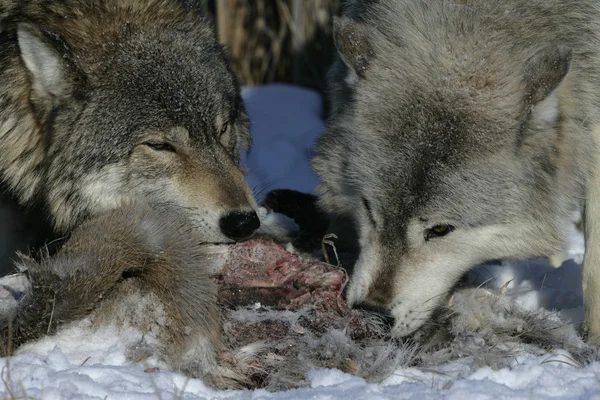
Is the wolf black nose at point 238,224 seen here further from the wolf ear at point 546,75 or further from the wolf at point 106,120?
→ the wolf ear at point 546,75

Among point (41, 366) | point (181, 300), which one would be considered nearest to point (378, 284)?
point (181, 300)

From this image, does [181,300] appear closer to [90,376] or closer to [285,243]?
[90,376]

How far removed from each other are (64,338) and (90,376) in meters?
0.27

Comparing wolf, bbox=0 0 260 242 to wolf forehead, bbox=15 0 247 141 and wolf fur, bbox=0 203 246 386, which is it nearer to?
wolf forehead, bbox=15 0 247 141

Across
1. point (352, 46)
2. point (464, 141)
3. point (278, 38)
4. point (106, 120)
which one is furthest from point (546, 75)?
point (278, 38)

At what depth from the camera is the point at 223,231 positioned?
3.66 meters

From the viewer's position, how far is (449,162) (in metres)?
3.47

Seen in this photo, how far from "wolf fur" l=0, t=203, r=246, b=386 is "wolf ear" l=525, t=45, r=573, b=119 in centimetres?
156

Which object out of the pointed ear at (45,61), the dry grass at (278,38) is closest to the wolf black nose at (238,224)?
the pointed ear at (45,61)

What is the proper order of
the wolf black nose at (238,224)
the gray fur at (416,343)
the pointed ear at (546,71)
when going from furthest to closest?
the wolf black nose at (238,224)
the pointed ear at (546,71)
the gray fur at (416,343)

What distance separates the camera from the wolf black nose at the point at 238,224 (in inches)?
143

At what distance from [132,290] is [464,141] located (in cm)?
151

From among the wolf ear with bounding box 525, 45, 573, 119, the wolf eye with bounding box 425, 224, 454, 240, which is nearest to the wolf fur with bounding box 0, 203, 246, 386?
the wolf eye with bounding box 425, 224, 454, 240

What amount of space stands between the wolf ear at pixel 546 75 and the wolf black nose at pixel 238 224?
1.31m
